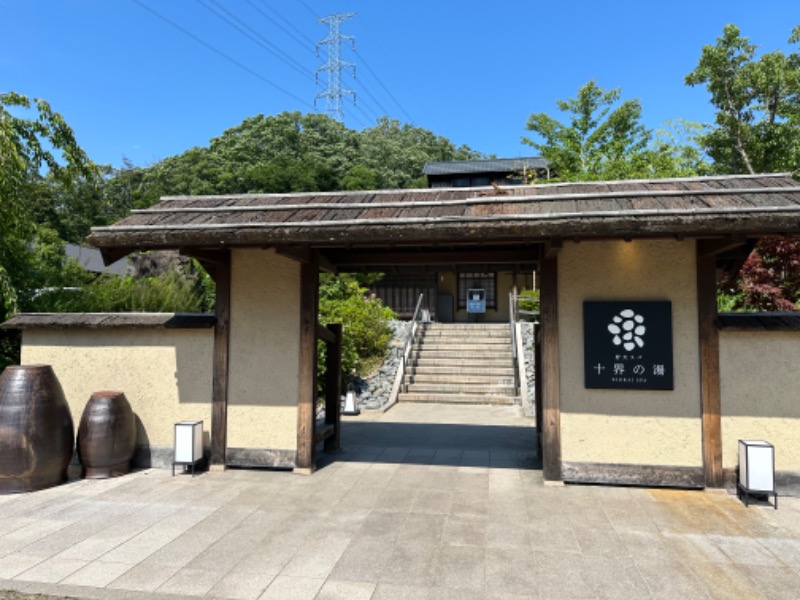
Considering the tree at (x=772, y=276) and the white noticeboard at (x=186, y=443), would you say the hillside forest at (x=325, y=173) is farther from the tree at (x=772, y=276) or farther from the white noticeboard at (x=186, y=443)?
the white noticeboard at (x=186, y=443)

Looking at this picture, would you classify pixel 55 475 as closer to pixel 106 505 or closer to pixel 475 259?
pixel 106 505

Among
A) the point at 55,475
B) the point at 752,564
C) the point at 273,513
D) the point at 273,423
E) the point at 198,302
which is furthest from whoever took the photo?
the point at 198,302

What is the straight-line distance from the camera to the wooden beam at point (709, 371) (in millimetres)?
5160

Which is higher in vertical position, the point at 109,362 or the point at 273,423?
Result: the point at 109,362

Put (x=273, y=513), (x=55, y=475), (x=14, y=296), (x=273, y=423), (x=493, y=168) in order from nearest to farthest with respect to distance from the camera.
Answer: (x=273, y=513), (x=55, y=475), (x=273, y=423), (x=14, y=296), (x=493, y=168)

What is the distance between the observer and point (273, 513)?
4609 mm

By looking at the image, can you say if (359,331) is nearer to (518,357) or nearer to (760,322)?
(518,357)

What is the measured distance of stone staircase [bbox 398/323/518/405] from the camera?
12406mm

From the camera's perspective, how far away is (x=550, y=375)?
552 cm

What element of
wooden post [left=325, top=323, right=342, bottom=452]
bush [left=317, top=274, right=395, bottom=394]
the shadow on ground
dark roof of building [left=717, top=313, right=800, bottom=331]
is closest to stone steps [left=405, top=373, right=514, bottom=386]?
bush [left=317, top=274, right=395, bottom=394]

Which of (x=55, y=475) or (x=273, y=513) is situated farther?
(x=55, y=475)

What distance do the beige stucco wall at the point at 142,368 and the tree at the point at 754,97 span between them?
1772 cm

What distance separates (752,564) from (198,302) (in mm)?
13334

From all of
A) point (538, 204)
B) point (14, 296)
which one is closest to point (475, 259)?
point (538, 204)
